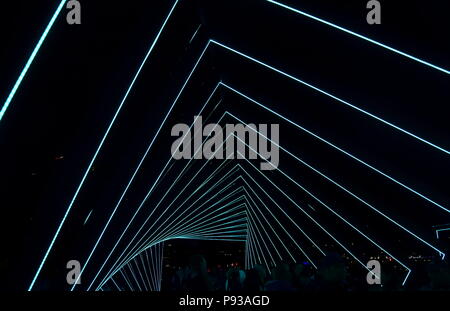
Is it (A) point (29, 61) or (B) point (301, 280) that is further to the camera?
(B) point (301, 280)

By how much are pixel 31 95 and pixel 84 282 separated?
14.3ft

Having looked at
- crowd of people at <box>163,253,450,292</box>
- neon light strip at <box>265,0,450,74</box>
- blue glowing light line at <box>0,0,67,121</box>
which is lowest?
crowd of people at <box>163,253,450,292</box>

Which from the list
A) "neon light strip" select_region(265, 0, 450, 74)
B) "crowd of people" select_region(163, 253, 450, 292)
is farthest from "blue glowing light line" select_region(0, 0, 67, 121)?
"neon light strip" select_region(265, 0, 450, 74)

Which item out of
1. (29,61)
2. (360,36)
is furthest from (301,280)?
(29,61)

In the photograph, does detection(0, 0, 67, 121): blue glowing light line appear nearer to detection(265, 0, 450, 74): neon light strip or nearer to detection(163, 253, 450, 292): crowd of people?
detection(163, 253, 450, 292): crowd of people

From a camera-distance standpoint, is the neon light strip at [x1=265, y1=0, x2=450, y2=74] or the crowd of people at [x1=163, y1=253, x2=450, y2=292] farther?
the neon light strip at [x1=265, y1=0, x2=450, y2=74]

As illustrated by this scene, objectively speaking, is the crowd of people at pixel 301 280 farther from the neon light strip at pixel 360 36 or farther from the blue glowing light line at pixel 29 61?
the neon light strip at pixel 360 36

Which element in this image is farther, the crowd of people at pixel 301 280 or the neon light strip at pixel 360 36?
the neon light strip at pixel 360 36

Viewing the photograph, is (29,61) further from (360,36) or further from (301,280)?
(360,36)

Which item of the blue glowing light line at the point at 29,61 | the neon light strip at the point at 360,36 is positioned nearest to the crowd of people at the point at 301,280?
the blue glowing light line at the point at 29,61

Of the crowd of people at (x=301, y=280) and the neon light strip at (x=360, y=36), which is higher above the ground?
the neon light strip at (x=360, y=36)

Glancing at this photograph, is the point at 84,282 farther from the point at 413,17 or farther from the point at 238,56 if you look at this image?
the point at 413,17

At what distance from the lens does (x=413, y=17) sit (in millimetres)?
4535
